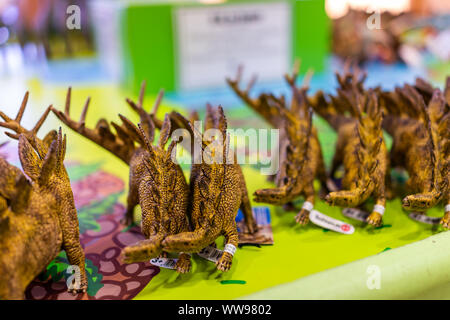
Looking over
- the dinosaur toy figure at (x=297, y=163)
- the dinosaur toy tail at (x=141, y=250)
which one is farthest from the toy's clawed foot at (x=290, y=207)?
the dinosaur toy tail at (x=141, y=250)

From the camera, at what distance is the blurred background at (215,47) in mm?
3053

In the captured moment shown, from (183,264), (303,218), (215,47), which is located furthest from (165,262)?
(215,47)

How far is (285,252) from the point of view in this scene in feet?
4.10

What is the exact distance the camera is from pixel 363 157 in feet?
4.24

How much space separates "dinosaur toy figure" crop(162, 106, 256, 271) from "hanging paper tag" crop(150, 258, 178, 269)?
13 cm

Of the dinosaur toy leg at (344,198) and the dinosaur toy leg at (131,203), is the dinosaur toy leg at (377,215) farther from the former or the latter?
the dinosaur toy leg at (131,203)

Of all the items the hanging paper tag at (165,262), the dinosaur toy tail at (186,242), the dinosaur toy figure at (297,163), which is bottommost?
the hanging paper tag at (165,262)

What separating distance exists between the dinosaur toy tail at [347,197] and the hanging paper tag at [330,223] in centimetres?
14

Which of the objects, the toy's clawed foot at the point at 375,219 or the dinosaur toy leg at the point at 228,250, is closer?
the dinosaur toy leg at the point at 228,250

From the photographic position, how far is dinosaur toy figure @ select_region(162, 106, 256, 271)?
3.45ft

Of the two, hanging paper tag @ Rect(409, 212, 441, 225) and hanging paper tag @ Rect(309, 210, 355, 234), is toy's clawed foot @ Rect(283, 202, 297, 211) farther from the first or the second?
hanging paper tag @ Rect(409, 212, 441, 225)

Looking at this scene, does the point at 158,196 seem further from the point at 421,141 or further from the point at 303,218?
the point at 421,141

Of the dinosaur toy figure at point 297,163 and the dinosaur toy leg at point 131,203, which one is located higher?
the dinosaur toy figure at point 297,163
